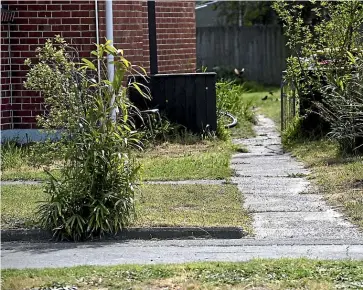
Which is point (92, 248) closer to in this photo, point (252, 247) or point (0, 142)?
point (252, 247)

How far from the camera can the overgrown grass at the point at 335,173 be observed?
991 cm

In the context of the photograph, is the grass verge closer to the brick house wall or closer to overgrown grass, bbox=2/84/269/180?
overgrown grass, bbox=2/84/269/180

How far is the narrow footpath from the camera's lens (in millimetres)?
7707

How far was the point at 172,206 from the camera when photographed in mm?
9836

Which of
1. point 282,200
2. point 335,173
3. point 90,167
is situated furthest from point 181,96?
point 90,167

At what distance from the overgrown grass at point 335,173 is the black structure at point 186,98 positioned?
1595 millimetres

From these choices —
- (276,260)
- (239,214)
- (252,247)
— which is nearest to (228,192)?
(239,214)

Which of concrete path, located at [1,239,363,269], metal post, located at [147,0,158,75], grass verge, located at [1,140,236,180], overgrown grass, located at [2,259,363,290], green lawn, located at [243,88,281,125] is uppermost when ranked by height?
metal post, located at [147,0,158,75]

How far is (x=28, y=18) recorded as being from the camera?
14242 mm

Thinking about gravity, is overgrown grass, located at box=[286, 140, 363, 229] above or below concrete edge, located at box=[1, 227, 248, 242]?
above

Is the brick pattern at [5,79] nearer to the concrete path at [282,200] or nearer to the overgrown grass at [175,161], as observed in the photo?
the overgrown grass at [175,161]

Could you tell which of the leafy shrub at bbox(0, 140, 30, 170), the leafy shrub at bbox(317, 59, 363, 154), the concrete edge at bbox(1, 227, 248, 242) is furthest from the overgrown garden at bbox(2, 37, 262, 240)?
the leafy shrub at bbox(317, 59, 363, 154)

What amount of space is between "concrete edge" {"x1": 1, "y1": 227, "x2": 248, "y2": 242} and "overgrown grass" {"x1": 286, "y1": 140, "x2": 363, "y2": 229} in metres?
1.41

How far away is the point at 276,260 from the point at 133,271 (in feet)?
4.03
